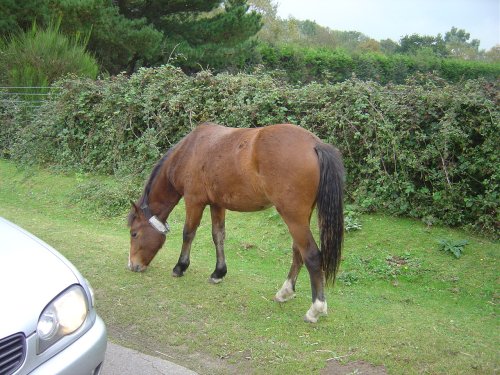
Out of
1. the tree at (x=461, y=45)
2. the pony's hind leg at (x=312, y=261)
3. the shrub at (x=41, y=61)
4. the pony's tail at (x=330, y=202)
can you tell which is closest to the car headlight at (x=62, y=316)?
the pony's hind leg at (x=312, y=261)

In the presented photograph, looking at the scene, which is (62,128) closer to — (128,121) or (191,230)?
(128,121)

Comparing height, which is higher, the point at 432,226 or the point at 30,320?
the point at 30,320

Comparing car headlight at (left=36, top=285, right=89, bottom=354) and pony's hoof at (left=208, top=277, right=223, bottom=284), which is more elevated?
car headlight at (left=36, top=285, right=89, bottom=354)

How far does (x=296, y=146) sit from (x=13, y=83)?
36.3 ft

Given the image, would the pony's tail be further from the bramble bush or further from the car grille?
the bramble bush

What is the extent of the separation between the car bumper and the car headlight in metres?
0.07

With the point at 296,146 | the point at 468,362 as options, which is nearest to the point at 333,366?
the point at 468,362

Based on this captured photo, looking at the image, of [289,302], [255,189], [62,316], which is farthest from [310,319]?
[62,316]

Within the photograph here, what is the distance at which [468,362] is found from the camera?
337 centimetres

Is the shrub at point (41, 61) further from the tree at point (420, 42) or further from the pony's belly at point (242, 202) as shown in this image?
the tree at point (420, 42)

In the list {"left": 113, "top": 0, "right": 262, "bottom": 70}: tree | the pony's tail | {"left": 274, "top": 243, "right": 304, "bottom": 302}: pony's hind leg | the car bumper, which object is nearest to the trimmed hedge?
{"left": 113, "top": 0, "right": 262, "bottom": 70}: tree

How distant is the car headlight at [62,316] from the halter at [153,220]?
7.81 feet

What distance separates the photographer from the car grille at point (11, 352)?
7.39 ft

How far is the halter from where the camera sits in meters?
5.14
